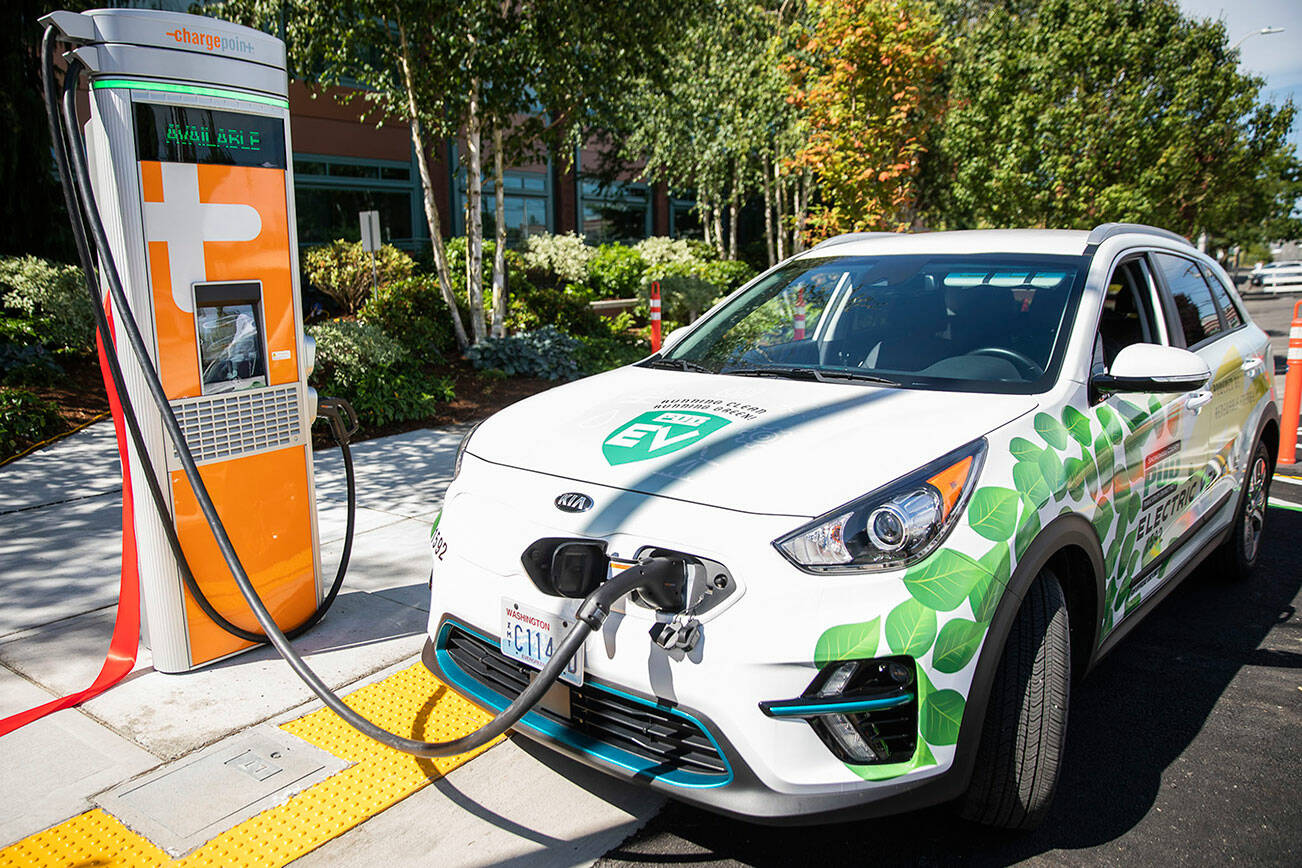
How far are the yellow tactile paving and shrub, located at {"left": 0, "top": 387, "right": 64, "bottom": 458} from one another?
535 cm

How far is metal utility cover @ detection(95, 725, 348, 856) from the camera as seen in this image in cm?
267

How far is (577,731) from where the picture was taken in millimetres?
2467

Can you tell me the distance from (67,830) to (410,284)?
10.7 m

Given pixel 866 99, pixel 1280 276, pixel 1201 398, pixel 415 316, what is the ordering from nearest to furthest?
pixel 1201 398 < pixel 415 316 < pixel 866 99 < pixel 1280 276

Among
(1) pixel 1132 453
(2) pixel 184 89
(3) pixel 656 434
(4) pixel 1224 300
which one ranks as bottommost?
(1) pixel 1132 453

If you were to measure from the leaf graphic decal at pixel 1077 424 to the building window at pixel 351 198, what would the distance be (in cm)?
1565

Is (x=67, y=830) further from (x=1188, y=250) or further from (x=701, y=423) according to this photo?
(x=1188, y=250)

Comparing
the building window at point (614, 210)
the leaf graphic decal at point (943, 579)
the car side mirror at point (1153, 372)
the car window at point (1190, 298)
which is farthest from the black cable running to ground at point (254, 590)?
the building window at point (614, 210)

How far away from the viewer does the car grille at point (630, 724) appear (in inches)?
89.3

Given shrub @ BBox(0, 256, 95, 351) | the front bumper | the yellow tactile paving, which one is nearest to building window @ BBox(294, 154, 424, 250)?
shrub @ BBox(0, 256, 95, 351)

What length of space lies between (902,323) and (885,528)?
1.48 meters

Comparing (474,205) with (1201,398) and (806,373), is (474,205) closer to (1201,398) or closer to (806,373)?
(806,373)

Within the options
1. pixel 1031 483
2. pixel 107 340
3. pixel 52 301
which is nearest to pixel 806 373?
pixel 1031 483

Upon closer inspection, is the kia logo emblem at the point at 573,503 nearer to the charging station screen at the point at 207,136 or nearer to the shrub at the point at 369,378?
the charging station screen at the point at 207,136
